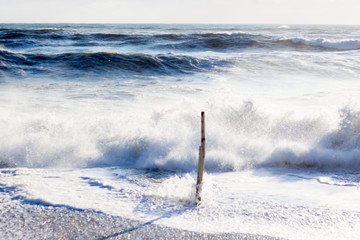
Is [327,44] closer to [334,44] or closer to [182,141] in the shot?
[334,44]

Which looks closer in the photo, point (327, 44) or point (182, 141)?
point (182, 141)

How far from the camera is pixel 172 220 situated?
9.95 feet

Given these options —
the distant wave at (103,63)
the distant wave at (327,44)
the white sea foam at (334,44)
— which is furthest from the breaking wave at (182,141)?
the white sea foam at (334,44)

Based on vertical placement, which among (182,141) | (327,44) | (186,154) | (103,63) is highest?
(327,44)

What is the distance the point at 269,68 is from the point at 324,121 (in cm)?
857

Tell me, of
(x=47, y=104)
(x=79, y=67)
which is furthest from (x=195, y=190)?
(x=79, y=67)

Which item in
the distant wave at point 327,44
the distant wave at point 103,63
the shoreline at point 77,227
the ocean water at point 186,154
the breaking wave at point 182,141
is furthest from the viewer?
the distant wave at point 327,44

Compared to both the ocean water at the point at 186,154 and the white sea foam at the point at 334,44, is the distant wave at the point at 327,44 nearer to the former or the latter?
the white sea foam at the point at 334,44

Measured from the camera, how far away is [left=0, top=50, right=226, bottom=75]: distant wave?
13.1 m

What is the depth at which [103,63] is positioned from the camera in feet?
45.8

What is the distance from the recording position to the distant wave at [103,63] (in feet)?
43.1

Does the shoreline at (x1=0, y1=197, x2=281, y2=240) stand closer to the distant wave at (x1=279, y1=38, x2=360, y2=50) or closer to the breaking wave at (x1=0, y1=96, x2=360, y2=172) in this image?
the breaking wave at (x1=0, y1=96, x2=360, y2=172)

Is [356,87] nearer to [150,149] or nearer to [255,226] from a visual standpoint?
[150,149]

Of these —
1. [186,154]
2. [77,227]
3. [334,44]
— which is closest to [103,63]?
[186,154]
